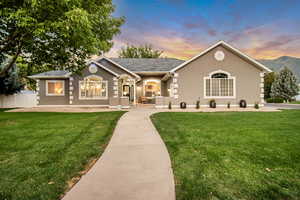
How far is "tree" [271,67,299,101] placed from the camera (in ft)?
102

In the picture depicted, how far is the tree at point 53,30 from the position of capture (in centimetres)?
618

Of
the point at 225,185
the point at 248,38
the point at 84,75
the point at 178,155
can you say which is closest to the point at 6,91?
the point at 84,75

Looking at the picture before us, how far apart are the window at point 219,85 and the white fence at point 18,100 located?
1964 cm

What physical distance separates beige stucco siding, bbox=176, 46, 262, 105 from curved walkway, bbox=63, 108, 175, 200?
433 inches

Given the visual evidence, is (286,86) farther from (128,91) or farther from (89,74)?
(89,74)

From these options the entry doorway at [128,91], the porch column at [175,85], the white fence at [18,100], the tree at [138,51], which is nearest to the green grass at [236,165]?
the porch column at [175,85]

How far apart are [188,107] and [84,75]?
10.6m

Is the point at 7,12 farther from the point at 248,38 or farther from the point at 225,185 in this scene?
the point at 248,38

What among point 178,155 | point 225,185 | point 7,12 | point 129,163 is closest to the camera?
point 225,185

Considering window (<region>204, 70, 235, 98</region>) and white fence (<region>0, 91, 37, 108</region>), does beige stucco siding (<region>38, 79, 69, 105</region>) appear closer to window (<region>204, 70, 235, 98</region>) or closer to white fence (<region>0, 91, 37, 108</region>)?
white fence (<region>0, 91, 37, 108</region>)

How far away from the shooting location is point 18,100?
1889cm

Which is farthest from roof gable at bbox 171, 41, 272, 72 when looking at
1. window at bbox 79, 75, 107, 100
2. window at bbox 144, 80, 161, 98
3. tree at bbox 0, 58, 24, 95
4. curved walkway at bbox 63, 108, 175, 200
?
tree at bbox 0, 58, 24, 95

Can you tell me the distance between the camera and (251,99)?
1502 cm

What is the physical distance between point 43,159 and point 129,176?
2.13 meters
